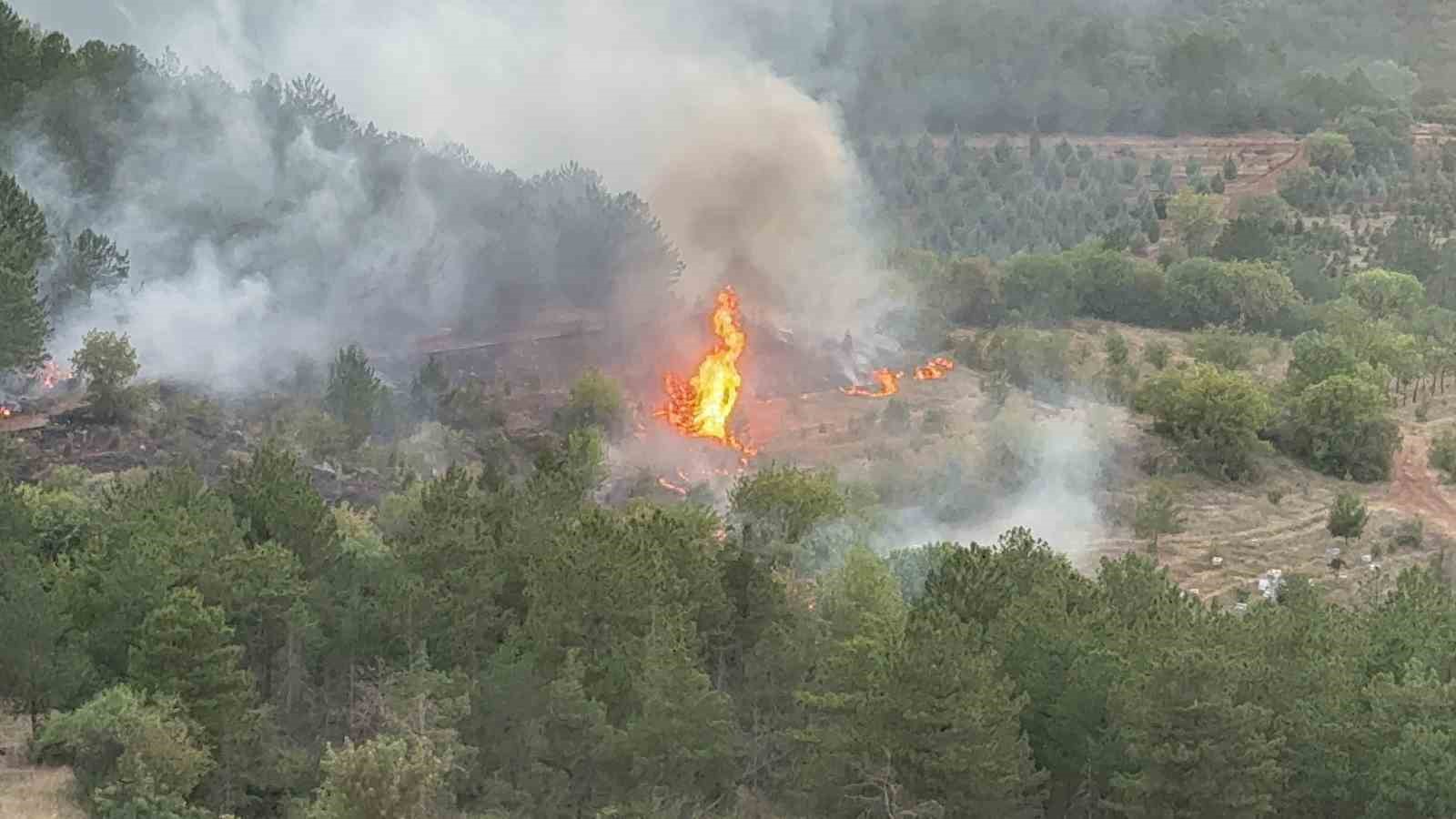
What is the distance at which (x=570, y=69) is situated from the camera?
94.9m

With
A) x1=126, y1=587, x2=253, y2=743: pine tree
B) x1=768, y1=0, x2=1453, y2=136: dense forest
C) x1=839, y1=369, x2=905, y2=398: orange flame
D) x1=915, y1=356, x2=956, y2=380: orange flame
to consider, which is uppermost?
x1=768, y1=0, x2=1453, y2=136: dense forest

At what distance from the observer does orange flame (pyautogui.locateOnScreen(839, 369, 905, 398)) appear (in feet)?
224

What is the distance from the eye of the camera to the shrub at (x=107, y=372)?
173 ft

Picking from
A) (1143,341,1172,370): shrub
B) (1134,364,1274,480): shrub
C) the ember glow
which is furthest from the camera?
(1143,341,1172,370): shrub

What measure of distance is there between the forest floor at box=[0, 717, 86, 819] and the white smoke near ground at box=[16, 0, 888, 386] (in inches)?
1150

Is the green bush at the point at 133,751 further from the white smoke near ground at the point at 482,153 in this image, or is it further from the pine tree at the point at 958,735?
the white smoke near ground at the point at 482,153

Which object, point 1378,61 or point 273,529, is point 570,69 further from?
point 1378,61

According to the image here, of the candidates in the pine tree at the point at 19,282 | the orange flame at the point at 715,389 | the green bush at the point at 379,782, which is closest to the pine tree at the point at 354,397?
the pine tree at the point at 19,282

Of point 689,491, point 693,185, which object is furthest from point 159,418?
point 693,185

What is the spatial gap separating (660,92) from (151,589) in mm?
65188

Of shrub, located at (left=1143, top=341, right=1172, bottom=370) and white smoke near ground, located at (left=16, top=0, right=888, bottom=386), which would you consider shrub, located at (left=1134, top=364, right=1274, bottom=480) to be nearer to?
shrub, located at (left=1143, top=341, right=1172, bottom=370)

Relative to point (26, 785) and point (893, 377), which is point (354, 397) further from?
point (26, 785)

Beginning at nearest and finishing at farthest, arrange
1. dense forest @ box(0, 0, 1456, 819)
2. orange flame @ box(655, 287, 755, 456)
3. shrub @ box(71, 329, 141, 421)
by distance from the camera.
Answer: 1. dense forest @ box(0, 0, 1456, 819)
2. shrub @ box(71, 329, 141, 421)
3. orange flame @ box(655, 287, 755, 456)

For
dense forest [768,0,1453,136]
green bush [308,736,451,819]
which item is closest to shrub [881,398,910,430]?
green bush [308,736,451,819]
